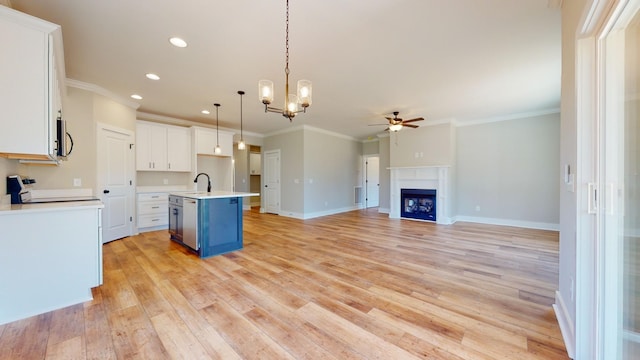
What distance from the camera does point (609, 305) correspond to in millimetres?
1277

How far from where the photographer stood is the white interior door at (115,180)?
13.4 feet

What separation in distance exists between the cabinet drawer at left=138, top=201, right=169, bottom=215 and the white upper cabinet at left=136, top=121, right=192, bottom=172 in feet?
2.44

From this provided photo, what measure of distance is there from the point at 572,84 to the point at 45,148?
12.6ft

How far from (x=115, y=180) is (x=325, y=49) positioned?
14.3ft

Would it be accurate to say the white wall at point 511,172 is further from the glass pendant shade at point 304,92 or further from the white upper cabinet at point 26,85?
the white upper cabinet at point 26,85

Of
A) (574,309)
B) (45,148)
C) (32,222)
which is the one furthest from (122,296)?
(574,309)

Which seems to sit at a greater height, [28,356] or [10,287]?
[10,287]

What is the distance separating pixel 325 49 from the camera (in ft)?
9.07

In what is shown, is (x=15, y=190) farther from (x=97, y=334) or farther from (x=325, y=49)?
(x=325, y=49)

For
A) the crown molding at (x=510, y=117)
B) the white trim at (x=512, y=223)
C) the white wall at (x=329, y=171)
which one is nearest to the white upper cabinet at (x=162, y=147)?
the white wall at (x=329, y=171)

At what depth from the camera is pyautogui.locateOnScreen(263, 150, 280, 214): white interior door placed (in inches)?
293

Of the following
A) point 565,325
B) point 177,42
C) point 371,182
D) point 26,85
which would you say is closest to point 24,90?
point 26,85

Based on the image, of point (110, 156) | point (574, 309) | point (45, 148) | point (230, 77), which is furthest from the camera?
point (110, 156)

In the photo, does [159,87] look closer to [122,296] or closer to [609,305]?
[122,296]
